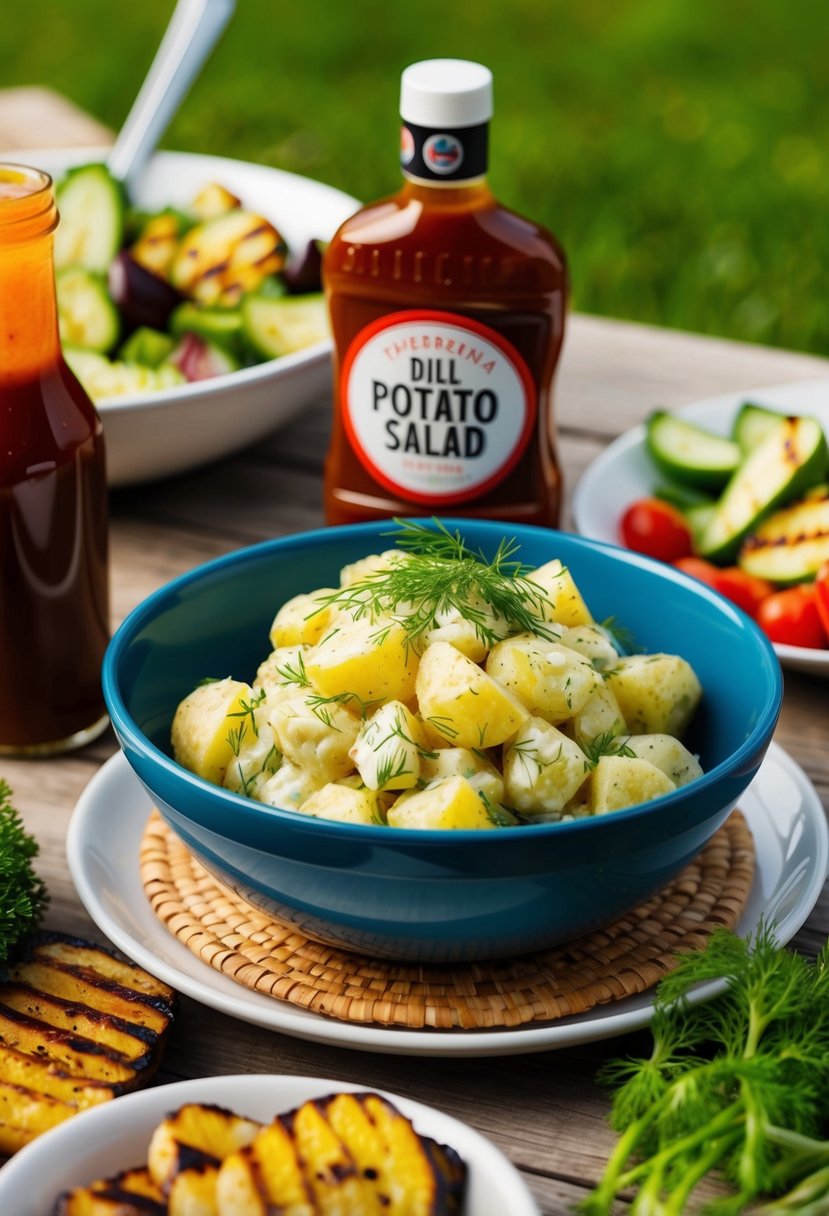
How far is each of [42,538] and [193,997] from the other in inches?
22.4

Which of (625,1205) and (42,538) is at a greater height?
(42,538)

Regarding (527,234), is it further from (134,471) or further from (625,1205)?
(625,1205)

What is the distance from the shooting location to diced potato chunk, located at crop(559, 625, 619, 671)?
1481 mm

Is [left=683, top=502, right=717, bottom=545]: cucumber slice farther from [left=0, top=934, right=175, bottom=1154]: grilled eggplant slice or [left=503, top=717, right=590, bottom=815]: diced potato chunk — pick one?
[left=0, top=934, right=175, bottom=1154]: grilled eggplant slice

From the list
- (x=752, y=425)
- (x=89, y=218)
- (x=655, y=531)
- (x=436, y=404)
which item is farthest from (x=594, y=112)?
(x=436, y=404)

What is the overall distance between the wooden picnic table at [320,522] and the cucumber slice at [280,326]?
22cm

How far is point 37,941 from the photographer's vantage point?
1.41 m

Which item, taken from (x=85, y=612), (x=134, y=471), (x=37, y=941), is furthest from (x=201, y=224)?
(x=37, y=941)

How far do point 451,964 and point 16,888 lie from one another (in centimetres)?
40

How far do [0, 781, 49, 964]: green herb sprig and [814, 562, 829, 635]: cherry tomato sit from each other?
101 cm

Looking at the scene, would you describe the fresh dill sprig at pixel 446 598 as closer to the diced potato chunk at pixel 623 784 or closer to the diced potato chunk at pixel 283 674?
the diced potato chunk at pixel 283 674

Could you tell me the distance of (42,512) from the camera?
1651 mm

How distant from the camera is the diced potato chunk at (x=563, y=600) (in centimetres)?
151

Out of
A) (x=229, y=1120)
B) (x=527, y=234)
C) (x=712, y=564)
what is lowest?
(x=712, y=564)
